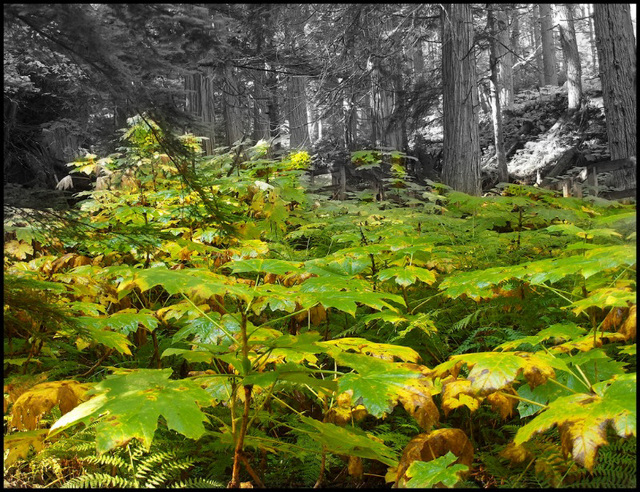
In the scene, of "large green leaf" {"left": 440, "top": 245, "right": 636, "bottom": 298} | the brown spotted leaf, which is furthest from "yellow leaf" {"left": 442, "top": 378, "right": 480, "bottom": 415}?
"large green leaf" {"left": 440, "top": 245, "right": 636, "bottom": 298}

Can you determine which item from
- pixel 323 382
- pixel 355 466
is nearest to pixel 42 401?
pixel 323 382

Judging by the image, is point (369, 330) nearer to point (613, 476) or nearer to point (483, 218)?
point (613, 476)

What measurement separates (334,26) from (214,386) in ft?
20.5

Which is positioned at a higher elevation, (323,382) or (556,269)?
(556,269)

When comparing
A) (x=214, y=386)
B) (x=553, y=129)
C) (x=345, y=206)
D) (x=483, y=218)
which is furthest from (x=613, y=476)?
(x=553, y=129)

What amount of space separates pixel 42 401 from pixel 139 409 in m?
0.69

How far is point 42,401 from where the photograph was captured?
1681 millimetres

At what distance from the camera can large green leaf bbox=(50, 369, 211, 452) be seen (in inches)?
46.9

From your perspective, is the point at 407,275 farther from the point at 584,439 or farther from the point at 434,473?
the point at 584,439

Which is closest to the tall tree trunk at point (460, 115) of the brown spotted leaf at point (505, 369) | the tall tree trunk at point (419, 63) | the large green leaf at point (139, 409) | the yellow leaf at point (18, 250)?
the tall tree trunk at point (419, 63)

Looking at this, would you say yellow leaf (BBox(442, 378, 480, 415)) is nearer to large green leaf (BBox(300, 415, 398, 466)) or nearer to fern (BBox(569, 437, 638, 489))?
large green leaf (BBox(300, 415, 398, 466))

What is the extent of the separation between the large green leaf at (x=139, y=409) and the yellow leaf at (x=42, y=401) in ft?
1.39

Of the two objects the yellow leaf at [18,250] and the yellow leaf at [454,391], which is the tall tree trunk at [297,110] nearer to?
the yellow leaf at [18,250]

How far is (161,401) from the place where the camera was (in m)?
1.31
